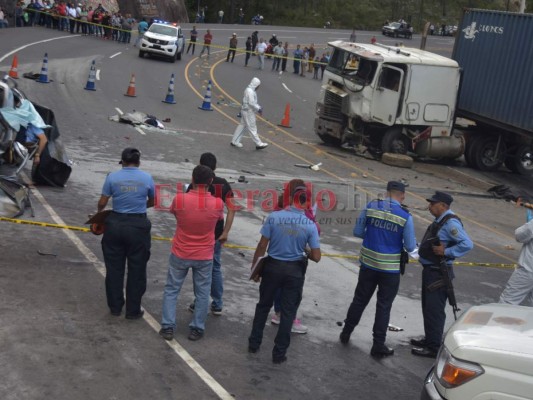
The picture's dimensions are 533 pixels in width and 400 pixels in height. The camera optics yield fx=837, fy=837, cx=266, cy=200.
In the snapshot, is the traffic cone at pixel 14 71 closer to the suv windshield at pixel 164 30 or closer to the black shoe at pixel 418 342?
the suv windshield at pixel 164 30

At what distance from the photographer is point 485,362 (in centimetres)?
534

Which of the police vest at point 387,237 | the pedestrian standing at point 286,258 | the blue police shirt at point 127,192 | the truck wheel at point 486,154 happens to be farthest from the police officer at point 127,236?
the truck wheel at point 486,154

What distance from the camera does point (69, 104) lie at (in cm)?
2378

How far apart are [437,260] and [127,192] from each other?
3156 millimetres

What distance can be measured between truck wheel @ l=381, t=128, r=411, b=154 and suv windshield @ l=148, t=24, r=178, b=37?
66.7 feet

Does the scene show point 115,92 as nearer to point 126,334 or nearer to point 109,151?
point 109,151

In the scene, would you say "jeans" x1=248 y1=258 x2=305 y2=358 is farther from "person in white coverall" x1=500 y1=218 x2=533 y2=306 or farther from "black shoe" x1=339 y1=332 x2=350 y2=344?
"person in white coverall" x1=500 y1=218 x2=533 y2=306

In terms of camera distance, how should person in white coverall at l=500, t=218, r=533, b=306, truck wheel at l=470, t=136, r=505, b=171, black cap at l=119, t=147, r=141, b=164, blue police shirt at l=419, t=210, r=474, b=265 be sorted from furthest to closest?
truck wheel at l=470, t=136, r=505, b=171 < person in white coverall at l=500, t=218, r=533, b=306 < blue police shirt at l=419, t=210, r=474, b=265 < black cap at l=119, t=147, r=141, b=164

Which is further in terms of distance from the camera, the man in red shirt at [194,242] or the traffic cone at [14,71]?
the traffic cone at [14,71]

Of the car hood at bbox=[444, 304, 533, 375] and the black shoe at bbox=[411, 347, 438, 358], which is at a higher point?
the car hood at bbox=[444, 304, 533, 375]

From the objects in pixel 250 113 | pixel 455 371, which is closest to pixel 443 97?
pixel 250 113

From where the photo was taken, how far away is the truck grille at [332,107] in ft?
77.4

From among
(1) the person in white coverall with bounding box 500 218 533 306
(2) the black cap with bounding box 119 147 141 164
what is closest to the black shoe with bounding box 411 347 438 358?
(1) the person in white coverall with bounding box 500 218 533 306

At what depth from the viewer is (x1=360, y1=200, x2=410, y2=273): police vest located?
26.5 feet
